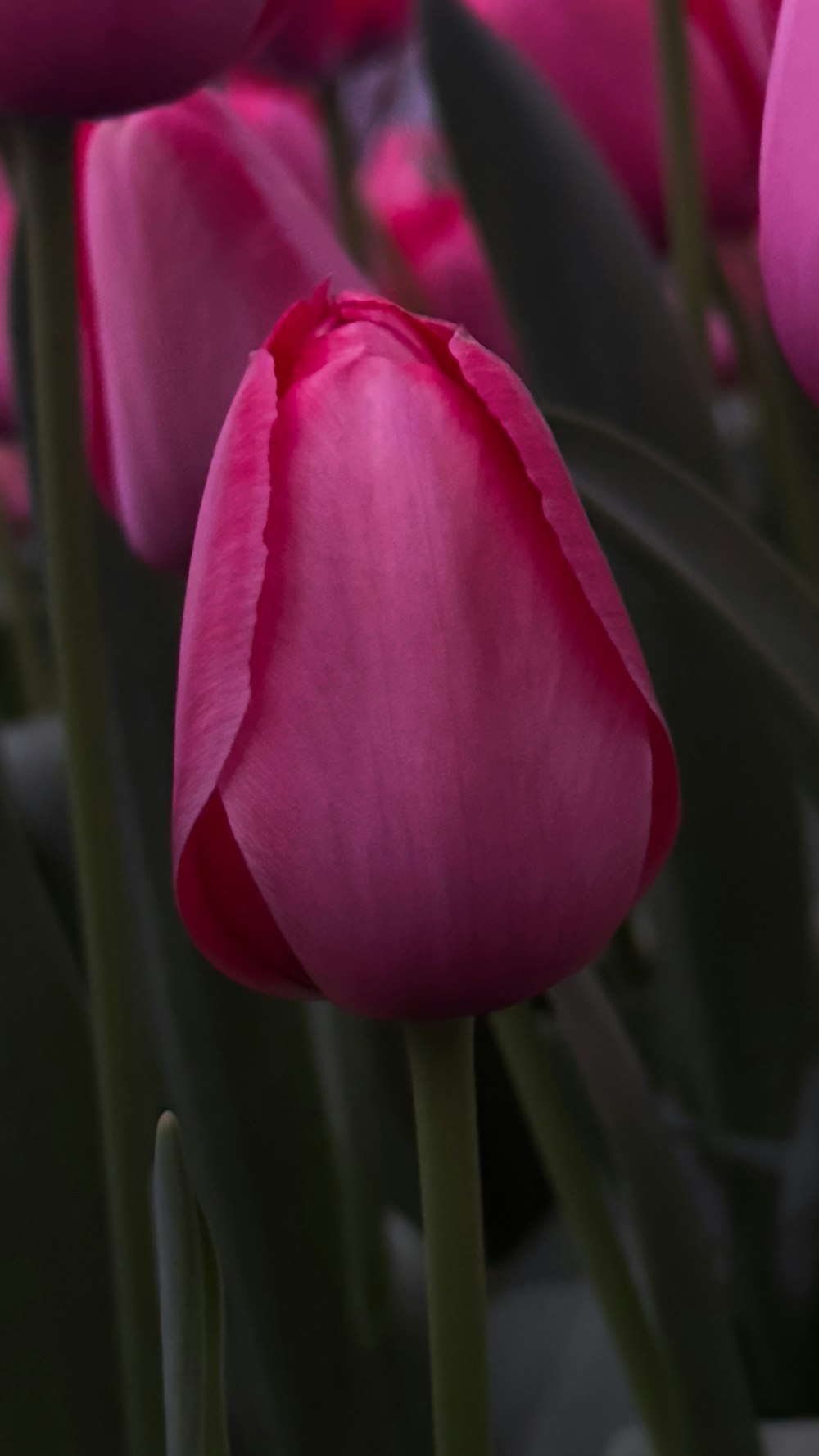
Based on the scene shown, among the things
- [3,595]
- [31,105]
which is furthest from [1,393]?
[31,105]

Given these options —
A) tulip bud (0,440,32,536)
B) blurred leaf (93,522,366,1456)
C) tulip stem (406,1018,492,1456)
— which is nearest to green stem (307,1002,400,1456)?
blurred leaf (93,522,366,1456)

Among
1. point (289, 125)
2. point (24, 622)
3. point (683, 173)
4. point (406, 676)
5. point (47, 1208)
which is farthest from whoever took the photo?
point (289, 125)

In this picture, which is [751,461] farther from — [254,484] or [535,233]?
[254,484]

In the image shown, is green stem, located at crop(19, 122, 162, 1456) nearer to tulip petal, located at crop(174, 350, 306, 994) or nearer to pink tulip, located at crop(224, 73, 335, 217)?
tulip petal, located at crop(174, 350, 306, 994)

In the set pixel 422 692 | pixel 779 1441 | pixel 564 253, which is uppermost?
pixel 564 253

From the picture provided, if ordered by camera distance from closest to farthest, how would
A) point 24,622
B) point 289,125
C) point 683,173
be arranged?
point 683,173
point 24,622
point 289,125

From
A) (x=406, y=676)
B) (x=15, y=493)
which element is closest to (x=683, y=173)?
(x=406, y=676)

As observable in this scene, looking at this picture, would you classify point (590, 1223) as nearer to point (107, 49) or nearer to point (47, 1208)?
point (47, 1208)

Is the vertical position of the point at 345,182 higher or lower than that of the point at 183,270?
higher

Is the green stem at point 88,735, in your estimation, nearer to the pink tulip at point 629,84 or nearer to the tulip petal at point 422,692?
the tulip petal at point 422,692
